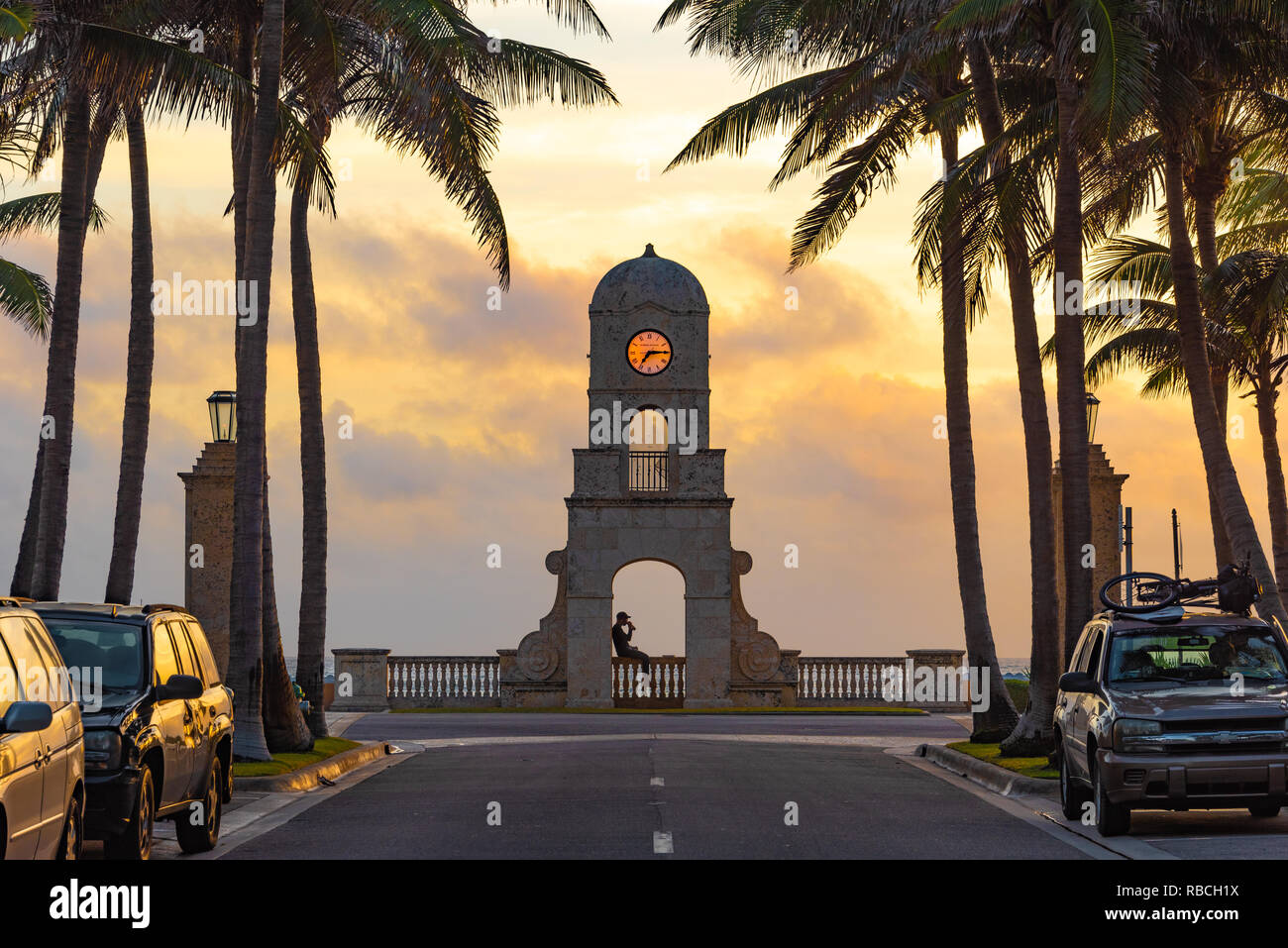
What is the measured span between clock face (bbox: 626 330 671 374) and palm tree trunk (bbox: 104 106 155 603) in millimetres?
19423

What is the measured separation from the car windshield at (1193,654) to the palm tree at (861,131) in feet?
33.5

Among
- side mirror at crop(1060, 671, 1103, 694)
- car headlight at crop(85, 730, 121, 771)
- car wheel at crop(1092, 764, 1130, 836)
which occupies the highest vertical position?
side mirror at crop(1060, 671, 1103, 694)

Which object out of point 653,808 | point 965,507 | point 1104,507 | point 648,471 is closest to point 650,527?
point 648,471

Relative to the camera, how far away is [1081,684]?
16.0 m

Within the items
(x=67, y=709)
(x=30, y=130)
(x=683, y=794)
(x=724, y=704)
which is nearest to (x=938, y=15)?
(x=683, y=794)

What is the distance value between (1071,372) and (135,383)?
1321cm

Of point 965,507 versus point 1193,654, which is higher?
point 965,507

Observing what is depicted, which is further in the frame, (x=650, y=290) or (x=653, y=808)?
(x=650, y=290)

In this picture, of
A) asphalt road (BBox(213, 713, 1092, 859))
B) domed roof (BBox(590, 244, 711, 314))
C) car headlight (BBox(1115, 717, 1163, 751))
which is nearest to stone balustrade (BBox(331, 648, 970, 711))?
domed roof (BBox(590, 244, 711, 314))

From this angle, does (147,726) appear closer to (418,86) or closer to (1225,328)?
(418,86)

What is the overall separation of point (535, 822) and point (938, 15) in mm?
12454

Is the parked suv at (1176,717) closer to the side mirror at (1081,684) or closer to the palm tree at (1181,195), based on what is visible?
the side mirror at (1081,684)

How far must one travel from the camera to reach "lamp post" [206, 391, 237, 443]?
34.7 metres

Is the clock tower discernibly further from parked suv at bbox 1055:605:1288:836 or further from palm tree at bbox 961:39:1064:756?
parked suv at bbox 1055:605:1288:836
